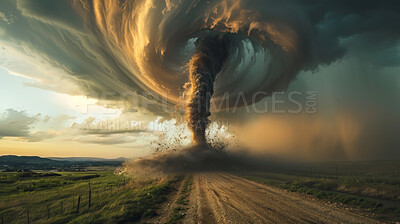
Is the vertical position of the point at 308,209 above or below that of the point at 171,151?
below

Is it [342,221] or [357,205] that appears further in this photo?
[357,205]

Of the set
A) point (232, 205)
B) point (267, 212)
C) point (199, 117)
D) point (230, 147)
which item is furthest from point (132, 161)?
point (230, 147)

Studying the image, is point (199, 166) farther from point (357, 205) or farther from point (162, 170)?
point (357, 205)

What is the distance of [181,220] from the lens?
10.8 metres

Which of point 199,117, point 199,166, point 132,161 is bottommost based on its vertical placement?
point 199,166

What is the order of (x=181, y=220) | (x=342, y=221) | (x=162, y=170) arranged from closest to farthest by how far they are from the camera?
1. (x=342, y=221)
2. (x=181, y=220)
3. (x=162, y=170)

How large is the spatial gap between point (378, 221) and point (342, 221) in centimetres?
209

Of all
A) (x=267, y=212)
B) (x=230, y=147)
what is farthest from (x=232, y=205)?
(x=230, y=147)

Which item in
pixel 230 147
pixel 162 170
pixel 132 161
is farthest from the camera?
pixel 230 147

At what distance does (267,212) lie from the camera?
38.1ft

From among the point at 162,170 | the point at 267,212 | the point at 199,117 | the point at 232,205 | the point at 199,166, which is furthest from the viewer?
the point at 199,166

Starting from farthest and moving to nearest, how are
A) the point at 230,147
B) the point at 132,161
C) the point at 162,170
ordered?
the point at 230,147, the point at 162,170, the point at 132,161

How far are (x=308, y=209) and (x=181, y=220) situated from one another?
337 inches

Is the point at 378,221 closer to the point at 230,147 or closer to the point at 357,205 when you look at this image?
the point at 357,205
